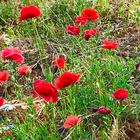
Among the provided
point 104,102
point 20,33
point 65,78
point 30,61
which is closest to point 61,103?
point 104,102

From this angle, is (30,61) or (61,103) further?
(30,61)

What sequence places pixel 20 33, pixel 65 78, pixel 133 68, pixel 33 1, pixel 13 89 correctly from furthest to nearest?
pixel 33 1 < pixel 20 33 < pixel 13 89 < pixel 133 68 < pixel 65 78

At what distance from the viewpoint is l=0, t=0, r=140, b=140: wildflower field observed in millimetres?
2268

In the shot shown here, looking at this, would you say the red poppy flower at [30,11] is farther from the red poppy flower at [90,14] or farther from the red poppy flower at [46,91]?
the red poppy flower at [46,91]

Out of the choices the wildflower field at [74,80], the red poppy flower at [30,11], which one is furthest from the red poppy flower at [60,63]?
the red poppy flower at [30,11]

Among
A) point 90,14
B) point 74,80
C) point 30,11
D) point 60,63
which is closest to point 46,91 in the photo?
point 74,80

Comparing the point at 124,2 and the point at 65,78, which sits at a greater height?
the point at 65,78

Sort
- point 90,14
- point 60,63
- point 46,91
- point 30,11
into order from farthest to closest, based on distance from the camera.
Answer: point 90,14
point 30,11
point 60,63
point 46,91

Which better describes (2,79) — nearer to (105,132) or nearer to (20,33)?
(105,132)

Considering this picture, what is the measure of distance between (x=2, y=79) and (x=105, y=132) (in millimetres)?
534

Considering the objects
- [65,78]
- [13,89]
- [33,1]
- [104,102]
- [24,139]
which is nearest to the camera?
[65,78]

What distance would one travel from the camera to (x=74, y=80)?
2084 millimetres

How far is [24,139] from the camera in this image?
2.23 m

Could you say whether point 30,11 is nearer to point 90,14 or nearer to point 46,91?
point 90,14
